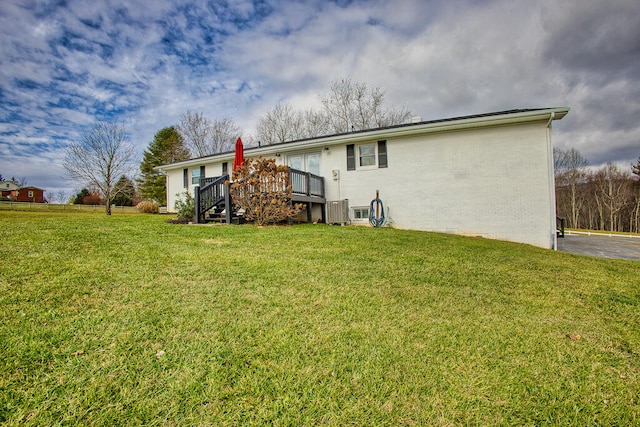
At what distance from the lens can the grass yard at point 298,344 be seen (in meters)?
1.65

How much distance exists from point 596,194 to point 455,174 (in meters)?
28.6

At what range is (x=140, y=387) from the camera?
67.7 inches

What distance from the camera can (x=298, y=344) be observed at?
2.28 metres

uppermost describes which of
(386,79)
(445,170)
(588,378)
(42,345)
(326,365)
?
(386,79)

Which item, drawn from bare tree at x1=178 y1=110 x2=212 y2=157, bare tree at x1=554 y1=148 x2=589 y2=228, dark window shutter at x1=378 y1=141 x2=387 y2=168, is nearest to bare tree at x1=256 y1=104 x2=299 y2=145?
bare tree at x1=178 y1=110 x2=212 y2=157

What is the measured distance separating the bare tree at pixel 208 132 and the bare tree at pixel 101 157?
967cm

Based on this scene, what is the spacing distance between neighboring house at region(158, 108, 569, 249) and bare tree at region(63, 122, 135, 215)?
1407cm

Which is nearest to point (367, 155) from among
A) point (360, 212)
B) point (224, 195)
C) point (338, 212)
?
point (360, 212)

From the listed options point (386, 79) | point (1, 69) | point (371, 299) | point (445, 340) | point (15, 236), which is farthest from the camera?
point (386, 79)

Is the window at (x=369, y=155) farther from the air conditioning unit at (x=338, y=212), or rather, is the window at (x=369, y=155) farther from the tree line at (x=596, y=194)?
the tree line at (x=596, y=194)

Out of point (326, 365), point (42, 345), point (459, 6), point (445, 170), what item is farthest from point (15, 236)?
point (459, 6)

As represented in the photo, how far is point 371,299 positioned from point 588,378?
1.85 m

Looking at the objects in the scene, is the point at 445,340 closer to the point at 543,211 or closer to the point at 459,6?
the point at 543,211

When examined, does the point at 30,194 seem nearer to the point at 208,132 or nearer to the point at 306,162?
the point at 208,132
